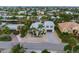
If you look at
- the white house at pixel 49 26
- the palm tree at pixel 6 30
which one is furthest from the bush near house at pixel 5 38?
the white house at pixel 49 26

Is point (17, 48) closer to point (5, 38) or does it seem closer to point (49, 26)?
point (5, 38)

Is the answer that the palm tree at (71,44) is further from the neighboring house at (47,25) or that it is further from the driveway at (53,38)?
the neighboring house at (47,25)

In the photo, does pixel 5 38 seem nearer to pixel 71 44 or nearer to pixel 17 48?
pixel 17 48

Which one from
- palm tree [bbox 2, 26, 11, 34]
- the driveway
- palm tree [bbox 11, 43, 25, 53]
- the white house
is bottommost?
palm tree [bbox 11, 43, 25, 53]

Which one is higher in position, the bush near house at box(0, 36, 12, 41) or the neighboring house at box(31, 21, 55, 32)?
the neighboring house at box(31, 21, 55, 32)

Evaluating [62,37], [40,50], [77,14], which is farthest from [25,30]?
[77,14]

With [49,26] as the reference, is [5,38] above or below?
below

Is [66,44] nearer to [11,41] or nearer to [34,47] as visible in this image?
[34,47]

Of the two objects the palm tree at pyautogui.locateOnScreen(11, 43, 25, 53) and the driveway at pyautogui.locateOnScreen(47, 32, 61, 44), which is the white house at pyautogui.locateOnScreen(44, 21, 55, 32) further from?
the palm tree at pyautogui.locateOnScreen(11, 43, 25, 53)

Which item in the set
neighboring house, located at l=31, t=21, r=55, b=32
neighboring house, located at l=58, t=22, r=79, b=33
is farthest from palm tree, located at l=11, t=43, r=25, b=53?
neighboring house, located at l=58, t=22, r=79, b=33

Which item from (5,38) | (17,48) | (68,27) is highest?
(68,27)

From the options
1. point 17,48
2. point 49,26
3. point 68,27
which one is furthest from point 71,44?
point 17,48
